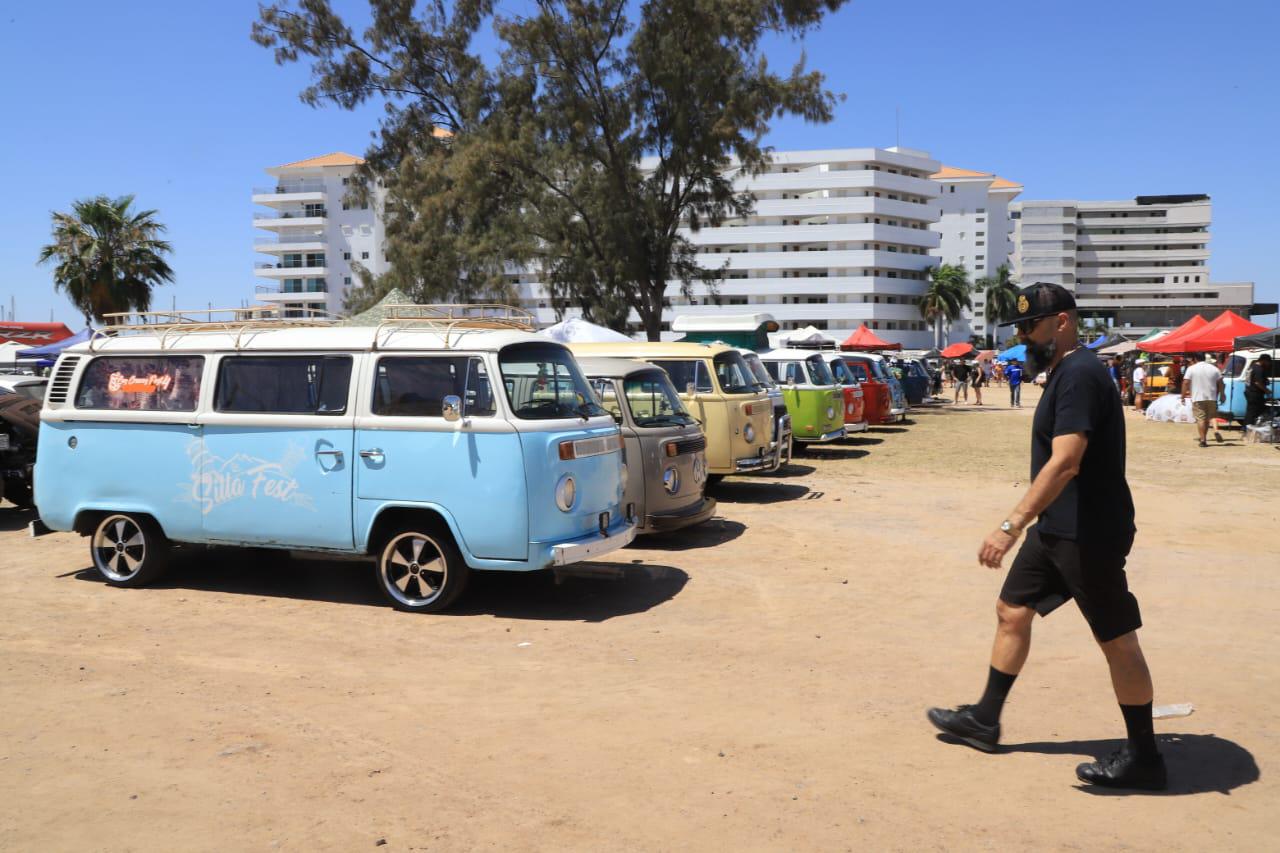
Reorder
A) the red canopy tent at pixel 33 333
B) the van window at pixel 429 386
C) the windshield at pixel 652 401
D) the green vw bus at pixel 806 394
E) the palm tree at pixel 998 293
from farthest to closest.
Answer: the palm tree at pixel 998 293 → the red canopy tent at pixel 33 333 → the green vw bus at pixel 806 394 → the windshield at pixel 652 401 → the van window at pixel 429 386

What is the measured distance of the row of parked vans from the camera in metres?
7.25

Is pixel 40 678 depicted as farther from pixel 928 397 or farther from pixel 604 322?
pixel 928 397

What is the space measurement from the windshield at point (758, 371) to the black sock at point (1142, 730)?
1043 cm

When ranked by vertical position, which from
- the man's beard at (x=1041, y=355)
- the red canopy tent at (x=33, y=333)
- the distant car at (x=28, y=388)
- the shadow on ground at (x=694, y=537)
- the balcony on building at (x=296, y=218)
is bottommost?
the shadow on ground at (x=694, y=537)

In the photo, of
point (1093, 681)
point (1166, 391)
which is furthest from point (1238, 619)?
point (1166, 391)

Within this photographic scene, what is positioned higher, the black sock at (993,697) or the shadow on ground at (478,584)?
the black sock at (993,697)

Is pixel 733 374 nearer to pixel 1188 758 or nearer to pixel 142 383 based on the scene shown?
pixel 142 383

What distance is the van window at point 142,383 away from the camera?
27.0 ft

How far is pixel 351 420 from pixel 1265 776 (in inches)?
236

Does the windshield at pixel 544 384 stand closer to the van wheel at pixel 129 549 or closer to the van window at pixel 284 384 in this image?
the van window at pixel 284 384

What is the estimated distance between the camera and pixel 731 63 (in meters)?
30.9

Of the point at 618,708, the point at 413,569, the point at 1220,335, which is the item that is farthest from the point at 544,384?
the point at 1220,335

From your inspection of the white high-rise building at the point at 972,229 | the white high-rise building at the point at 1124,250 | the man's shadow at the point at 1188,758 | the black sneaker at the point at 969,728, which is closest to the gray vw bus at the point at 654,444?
the black sneaker at the point at 969,728

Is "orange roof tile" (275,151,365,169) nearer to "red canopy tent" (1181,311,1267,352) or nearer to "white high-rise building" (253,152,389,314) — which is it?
"white high-rise building" (253,152,389,314)
